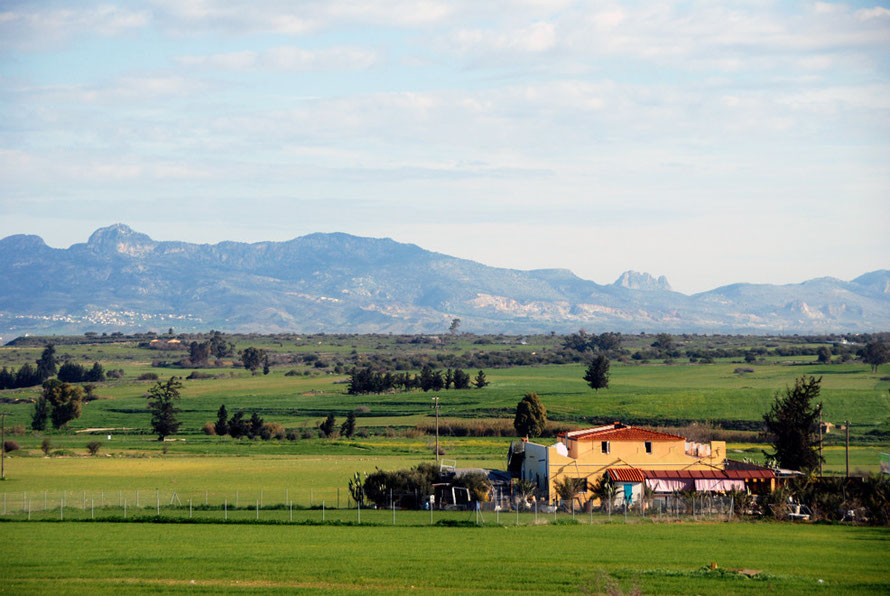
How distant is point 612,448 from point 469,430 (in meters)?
36.8

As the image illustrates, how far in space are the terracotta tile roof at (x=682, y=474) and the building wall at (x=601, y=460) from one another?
635 mm

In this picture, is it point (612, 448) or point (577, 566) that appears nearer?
point (577, 566)

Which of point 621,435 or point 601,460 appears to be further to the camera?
point 621,435

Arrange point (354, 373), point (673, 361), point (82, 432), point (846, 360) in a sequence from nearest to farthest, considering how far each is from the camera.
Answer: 1. point (82, 432)
2. point (354, 373)
3. point (846, 360)
4. point (673, 361)

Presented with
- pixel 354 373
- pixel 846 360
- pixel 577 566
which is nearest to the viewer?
pixel 577 566

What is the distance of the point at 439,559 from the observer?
31328mm

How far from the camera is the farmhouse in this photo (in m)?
49.4

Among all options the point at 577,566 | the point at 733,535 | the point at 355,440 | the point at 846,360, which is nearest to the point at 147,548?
the point at 577,566

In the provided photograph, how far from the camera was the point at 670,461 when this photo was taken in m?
51.7

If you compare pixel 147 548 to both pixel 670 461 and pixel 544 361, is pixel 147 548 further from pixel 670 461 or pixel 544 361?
pixel 544 361

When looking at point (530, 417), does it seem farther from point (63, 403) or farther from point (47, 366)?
point (47, 366)

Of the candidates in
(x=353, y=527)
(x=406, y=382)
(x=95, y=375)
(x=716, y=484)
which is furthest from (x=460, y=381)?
(x=353, y=527)

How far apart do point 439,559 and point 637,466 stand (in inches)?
875

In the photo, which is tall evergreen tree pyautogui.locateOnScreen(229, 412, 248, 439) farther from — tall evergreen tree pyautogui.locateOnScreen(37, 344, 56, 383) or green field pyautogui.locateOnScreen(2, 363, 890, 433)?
tall evergreen tree pyautogui.locateOnScreen(37, 344, 56, 383)
